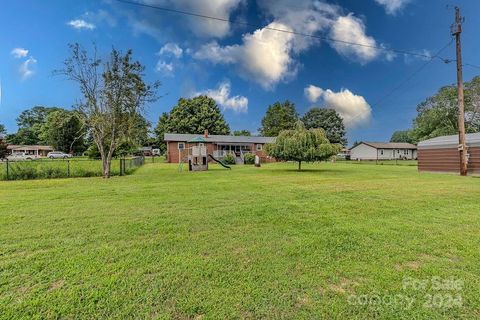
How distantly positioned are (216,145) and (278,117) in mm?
27284

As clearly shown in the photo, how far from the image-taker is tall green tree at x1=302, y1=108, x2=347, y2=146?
5959 cm

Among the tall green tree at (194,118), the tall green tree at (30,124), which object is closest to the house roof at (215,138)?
the tall green tree at (194,118)

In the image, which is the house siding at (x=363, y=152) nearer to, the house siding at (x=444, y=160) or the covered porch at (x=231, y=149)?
the covered porch at (x=231, y=149)

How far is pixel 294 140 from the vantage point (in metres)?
17.5

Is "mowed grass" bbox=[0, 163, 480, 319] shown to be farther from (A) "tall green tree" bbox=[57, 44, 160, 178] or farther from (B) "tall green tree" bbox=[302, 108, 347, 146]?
(B) "tall green tree" bbox=[302, 108, 347, 146]

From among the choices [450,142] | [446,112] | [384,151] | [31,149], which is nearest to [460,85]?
[450,142]

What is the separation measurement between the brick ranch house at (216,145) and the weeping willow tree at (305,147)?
1233cm

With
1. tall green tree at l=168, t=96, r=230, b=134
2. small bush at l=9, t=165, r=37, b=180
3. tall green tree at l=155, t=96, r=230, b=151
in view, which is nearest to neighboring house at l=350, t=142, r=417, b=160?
tall green tree at l=155, t=96, r=230, b=151

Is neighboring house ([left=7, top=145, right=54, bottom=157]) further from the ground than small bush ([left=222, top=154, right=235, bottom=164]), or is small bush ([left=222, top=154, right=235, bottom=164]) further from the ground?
neighboring house ([left=7, top=145, right=54, bottom=157])

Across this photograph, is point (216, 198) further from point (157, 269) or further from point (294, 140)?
point (294, 140)

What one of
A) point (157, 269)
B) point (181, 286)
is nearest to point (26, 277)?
point (157, 269)

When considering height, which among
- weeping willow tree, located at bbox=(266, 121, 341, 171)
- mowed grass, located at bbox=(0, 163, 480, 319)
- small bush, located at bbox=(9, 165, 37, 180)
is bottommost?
mowed grass, located at bbox=(0, 163, 480, 319)

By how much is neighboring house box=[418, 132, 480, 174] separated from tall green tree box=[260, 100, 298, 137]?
38.5 metres

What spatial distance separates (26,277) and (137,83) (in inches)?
560
